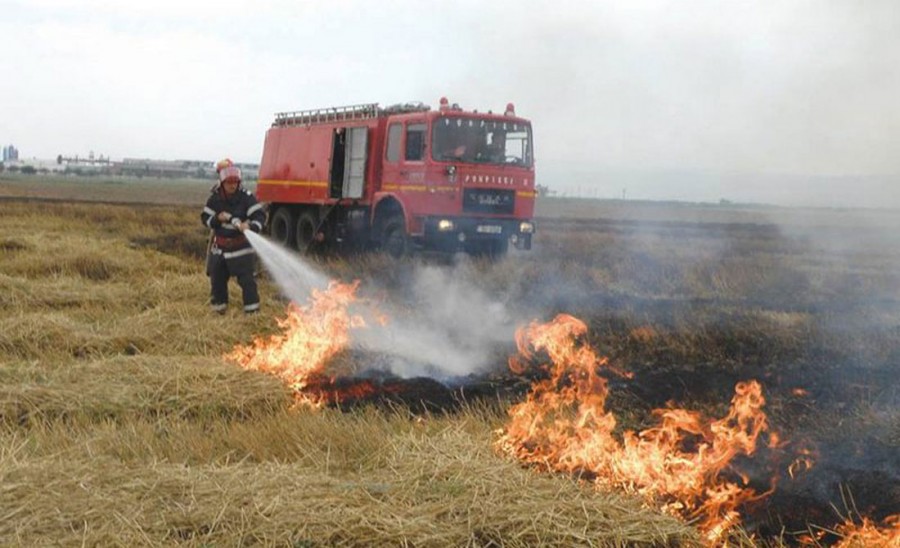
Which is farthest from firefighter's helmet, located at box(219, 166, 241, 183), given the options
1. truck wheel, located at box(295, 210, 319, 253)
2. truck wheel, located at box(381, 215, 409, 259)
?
truck wheel, located at box(295, 210, 319, 253)

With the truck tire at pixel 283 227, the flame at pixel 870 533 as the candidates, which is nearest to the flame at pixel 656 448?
the flame at pixel 870 533

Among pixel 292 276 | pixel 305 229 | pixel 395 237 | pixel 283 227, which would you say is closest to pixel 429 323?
pixel 292 276

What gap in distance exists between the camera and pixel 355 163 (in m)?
15.8

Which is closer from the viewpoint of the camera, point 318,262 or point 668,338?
point 668,338

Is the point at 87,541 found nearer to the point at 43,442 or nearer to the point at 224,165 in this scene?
the point at 43,442

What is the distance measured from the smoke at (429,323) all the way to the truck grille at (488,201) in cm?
149

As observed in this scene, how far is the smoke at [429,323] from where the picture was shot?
7770 mm

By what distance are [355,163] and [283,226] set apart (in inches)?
126

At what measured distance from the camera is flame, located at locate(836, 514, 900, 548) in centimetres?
→ 362

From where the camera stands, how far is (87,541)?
3504 millimetres

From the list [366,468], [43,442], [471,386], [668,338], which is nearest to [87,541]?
[366,468]

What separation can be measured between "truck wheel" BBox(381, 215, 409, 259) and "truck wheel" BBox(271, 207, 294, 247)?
344cm

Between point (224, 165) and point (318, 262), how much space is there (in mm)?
5799

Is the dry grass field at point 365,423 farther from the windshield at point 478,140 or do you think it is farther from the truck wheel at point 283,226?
the truck wheel at point 283,226
